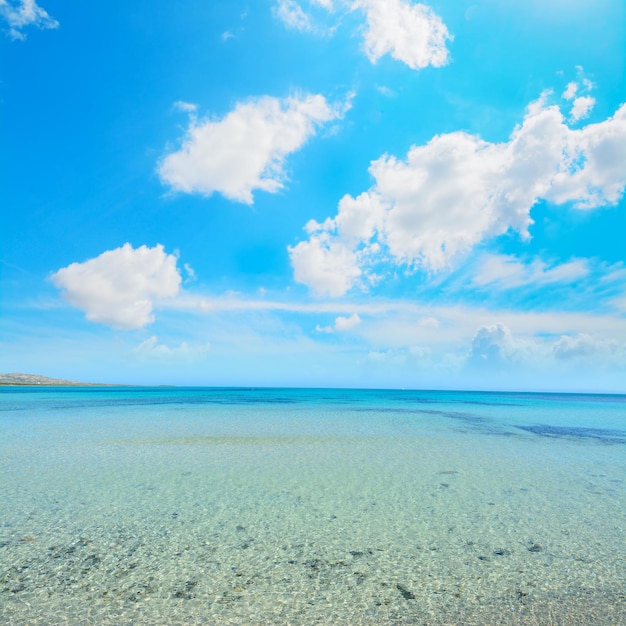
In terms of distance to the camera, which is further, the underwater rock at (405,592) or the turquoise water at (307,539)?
the underwater rock at (405,592)

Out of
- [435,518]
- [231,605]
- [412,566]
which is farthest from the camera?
[435,518]

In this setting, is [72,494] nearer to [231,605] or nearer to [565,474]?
[231,605]

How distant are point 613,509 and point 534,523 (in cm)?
291

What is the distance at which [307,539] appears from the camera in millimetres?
7668

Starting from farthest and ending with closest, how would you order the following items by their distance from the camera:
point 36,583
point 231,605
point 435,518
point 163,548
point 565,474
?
point 565,474 < point 435,518 < point 163,548 < point 36,583 < point 231,605

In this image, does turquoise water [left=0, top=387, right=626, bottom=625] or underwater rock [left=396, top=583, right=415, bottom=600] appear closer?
turquoise water [left=0, top=387, right=626, bottom=625]

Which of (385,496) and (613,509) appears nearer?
(613,509)

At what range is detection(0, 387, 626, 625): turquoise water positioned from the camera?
5.39m

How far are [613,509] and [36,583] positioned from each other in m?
12.5

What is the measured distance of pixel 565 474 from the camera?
1372 centimetres

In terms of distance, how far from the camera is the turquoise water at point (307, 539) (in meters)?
5.39

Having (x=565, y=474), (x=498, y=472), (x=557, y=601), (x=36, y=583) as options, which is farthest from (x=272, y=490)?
(x=565, y=474)

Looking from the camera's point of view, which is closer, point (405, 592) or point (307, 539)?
point (405, 592)

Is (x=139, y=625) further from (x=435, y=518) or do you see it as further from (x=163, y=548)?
(x=435, y=518)
